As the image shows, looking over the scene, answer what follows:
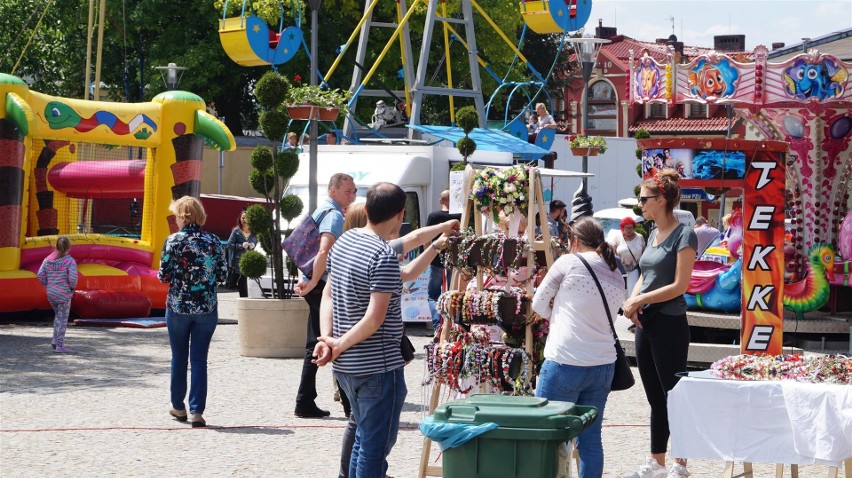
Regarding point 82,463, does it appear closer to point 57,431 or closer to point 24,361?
point 57,431

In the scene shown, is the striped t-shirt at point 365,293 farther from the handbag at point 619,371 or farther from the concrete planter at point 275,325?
the concrete planter at point 275,325

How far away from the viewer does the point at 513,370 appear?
7871 millimetres

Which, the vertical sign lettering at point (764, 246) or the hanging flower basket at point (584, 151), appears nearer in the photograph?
the vertical sign lettering at point (764, 246)

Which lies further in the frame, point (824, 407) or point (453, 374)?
point (453, 374)

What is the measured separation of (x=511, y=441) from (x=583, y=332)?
169cm

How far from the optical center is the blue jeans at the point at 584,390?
7.00 metres

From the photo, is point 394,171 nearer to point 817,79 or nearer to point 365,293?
point 817,79

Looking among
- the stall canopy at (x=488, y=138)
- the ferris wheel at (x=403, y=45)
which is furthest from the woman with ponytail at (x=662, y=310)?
the stall canopy at (x=488, y=138)

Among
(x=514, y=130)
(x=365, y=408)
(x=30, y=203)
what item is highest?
(x=514, y=130)

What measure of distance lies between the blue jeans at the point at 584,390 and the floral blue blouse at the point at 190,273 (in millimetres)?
3354

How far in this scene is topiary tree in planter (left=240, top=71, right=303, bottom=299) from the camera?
14031 millimetres

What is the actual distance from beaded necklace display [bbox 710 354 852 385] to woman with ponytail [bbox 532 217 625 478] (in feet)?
1.99

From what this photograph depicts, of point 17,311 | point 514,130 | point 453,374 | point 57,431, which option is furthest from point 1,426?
point 514,130

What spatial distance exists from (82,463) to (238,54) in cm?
1479
